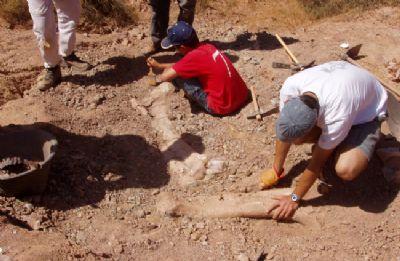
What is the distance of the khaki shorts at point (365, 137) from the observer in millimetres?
3408

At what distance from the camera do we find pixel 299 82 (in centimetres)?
328

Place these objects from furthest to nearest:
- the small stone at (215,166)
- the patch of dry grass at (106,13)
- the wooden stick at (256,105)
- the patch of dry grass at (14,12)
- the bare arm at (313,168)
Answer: the patch of dry grass at (106,13) < the patch of dry grass at (14,12) < the wooden stick at (256,105) < the small stone at (215,166) < the bare arm at (313,168)

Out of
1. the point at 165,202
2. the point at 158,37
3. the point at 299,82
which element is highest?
the point at 299,82

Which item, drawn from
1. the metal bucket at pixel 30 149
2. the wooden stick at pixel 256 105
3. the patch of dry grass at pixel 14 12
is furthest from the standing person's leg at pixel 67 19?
the wooden stick at pixel 256 105

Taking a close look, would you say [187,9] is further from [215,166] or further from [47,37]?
[215,166]

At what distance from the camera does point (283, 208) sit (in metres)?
3.42

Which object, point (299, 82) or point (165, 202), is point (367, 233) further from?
point (165, 202)

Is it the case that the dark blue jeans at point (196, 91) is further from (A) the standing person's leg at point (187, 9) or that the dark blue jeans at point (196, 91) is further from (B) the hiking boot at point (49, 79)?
(B) the hiking boot at point (49, 79)

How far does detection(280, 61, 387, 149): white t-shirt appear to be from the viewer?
3.11m

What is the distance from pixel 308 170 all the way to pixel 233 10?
157 inches

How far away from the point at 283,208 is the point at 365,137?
0.77m

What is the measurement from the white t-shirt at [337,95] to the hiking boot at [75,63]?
7.67 feet

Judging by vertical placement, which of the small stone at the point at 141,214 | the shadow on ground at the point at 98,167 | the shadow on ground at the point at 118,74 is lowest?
the small stone at the point at 141,214

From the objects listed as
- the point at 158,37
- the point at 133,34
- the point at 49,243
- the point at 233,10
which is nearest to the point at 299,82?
the point at 49,243
